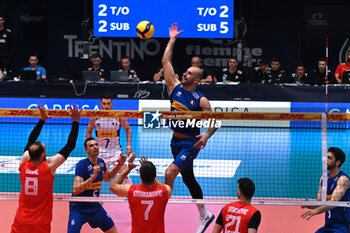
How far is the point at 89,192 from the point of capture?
9.28 metres

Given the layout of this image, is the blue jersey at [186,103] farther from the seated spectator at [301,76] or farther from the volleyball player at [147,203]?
the seated spectator at [301,76]

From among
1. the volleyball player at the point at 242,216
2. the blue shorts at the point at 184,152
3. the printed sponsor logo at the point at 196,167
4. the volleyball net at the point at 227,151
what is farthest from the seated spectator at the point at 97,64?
the volleyball player at the point at 242,216

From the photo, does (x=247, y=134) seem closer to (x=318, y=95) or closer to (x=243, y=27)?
(x=318, y=95)

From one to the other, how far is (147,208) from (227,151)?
11.4 metres

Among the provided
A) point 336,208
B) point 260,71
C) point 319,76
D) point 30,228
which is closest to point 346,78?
point 319,76

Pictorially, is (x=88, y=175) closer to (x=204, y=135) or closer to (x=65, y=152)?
(x=65, y=152)

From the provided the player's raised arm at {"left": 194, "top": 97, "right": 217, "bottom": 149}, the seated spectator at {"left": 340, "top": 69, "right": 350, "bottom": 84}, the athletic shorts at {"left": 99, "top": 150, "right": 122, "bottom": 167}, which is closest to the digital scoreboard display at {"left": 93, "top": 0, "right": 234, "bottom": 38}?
the seated spectator at {"left": 340, "top": 69, "right": 350, "bottom": 84}

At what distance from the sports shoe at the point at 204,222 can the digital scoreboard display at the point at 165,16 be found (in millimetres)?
14892

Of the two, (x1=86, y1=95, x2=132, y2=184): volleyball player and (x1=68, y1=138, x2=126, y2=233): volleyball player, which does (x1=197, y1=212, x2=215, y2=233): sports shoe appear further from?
(x1=86, y1=95, x2=132, y2=184): volleyball player

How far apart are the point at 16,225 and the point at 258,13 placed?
20.9 m

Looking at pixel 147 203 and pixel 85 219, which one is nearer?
pixel 147 203

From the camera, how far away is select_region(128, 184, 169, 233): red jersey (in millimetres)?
7375

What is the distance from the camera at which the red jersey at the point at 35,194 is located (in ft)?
26.2

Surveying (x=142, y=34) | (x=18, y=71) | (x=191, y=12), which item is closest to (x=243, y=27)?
(x=191, y=12)
